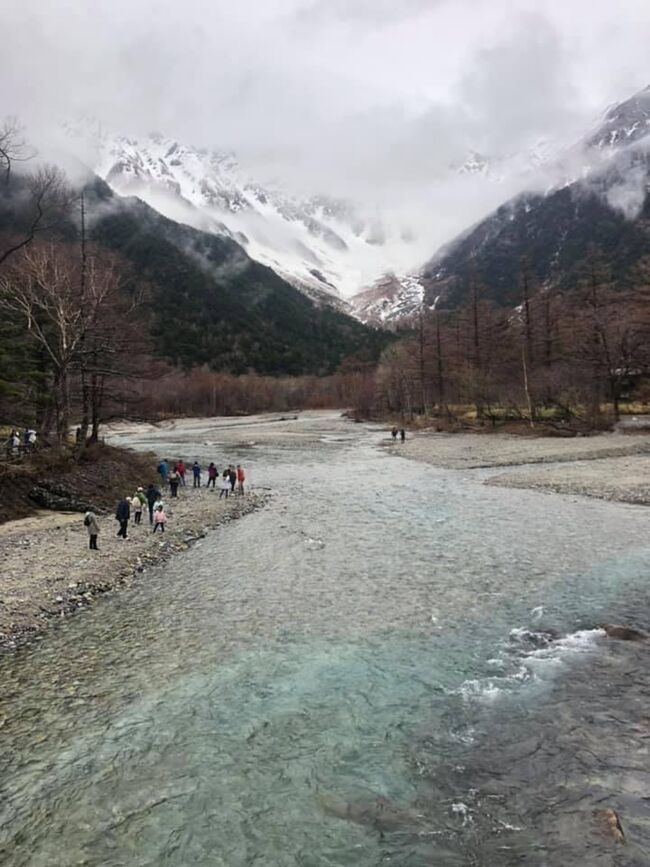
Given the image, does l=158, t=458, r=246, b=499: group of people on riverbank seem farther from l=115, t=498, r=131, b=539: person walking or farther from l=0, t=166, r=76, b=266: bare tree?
l=0, t=166, r=76, b=266: bare tree

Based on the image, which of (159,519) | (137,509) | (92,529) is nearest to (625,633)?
(92,529)

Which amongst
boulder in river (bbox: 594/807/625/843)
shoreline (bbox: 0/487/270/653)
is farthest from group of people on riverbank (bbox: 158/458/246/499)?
boulder in river (bbox: 594/807/625/843)

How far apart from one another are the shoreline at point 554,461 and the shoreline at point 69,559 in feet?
52.8

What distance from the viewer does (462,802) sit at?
7504mm

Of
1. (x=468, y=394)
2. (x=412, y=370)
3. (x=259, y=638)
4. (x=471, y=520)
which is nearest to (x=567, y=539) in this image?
(x=471, y=520)

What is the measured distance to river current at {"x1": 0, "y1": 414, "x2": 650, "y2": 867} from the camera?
23.1 ft

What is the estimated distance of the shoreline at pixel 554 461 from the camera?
94.5ft

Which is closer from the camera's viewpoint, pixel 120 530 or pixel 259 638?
pixel 259 638

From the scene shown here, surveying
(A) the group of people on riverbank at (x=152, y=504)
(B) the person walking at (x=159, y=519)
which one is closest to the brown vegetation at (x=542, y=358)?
(A) the group of people on riverbank at (x=152, y=504)

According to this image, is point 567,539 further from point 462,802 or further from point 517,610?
point 462,802

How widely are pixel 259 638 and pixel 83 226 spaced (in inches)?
1225

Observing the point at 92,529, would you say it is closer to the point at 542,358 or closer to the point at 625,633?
the point at 625,633

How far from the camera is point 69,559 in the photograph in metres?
19.0

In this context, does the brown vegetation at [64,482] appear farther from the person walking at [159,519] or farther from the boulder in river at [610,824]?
the boulder in river at [610,824]
